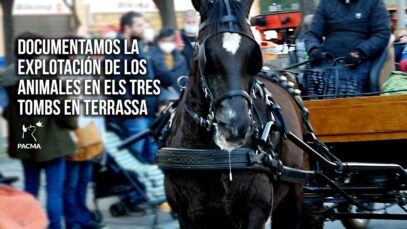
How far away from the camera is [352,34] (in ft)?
23.0

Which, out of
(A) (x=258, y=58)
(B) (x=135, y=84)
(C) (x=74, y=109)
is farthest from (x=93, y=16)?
(A) (x=258, y=58)

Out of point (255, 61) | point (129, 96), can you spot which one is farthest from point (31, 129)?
point (255, 61)

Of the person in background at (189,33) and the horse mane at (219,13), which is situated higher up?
the horse mane at (219,13)

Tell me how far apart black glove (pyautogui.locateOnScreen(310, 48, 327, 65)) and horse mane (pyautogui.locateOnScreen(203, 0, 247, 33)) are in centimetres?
251

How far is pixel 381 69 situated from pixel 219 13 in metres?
2.80

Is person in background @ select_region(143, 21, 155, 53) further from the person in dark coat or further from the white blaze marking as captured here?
the white blaze marking

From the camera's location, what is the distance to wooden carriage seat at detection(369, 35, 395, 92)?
6883mm

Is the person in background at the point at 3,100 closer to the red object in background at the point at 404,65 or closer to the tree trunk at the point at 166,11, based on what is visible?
the red object in background at the point at 404,65

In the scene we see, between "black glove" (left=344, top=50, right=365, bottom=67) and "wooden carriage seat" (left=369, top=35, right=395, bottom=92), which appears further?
"wooden carriage seat" (left=369, top=35, right=395, bottom=92)

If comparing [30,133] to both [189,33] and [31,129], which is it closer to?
[31,129]

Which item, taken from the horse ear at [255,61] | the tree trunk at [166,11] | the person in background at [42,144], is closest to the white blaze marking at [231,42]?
the horse ear at [255,61]

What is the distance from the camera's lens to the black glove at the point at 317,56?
6.99 m

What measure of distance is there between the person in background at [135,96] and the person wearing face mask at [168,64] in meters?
0.17

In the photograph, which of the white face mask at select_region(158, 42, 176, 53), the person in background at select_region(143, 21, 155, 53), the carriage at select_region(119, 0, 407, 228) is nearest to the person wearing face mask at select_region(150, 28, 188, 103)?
the white face mask at select_region(158, 42, 176, 53)
